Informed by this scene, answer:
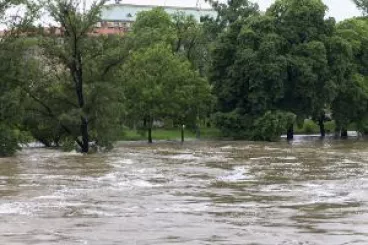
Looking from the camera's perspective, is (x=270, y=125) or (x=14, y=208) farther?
(x=270, y=125)

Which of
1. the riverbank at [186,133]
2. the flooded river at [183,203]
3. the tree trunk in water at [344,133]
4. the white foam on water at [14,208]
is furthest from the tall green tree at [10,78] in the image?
the tree trunk in water at [344,133]

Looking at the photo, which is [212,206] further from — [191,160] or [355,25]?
[355,25]

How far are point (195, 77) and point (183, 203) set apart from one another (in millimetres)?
43277

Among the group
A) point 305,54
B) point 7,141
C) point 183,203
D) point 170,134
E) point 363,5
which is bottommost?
point 183,203

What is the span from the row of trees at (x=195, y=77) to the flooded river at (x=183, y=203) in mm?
9601

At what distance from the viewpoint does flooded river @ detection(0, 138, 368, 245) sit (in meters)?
13.1

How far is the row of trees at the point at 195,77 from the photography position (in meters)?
41.7

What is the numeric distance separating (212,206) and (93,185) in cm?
635

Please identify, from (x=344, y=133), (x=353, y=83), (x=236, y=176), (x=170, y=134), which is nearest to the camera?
(x=236, y=176)

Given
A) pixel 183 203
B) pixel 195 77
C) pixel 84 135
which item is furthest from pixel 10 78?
pixel 183 203

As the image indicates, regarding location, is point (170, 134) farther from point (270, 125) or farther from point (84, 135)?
point (84, 135)

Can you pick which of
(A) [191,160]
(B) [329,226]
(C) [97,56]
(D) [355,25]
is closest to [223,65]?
(D) [355,25]

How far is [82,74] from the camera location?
139ft

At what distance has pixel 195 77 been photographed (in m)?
61.2
